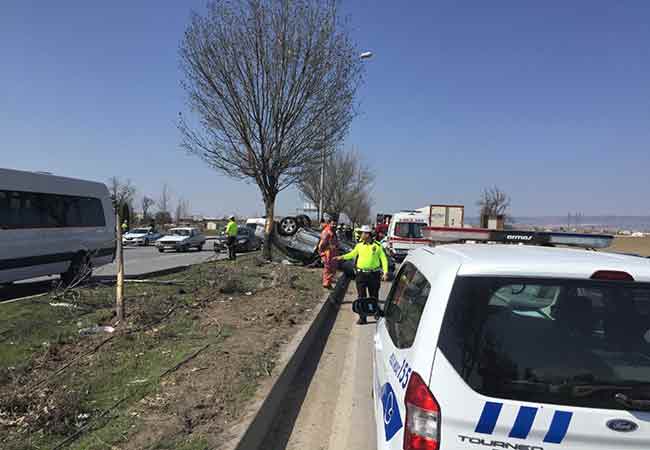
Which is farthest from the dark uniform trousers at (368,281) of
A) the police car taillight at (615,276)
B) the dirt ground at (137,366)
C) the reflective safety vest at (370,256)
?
the police car taillight at (615,276)

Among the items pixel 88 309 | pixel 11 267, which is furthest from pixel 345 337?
pixel 11 267

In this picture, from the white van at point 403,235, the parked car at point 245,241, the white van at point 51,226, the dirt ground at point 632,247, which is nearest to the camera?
the white van at point 51,226

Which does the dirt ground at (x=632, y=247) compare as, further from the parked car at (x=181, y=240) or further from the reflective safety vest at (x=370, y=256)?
the parked car at (x=181, y=240)

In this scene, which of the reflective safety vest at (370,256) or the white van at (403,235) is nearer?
the reflective safety vest at (370,256)

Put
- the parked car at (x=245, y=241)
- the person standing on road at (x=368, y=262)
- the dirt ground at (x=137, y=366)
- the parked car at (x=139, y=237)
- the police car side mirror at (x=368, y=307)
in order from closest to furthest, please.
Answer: the dirt ground at (x=137, y=366), the police car side mirror at (x=368, y=307), the person standing on road at (x=368, y=262), the parked car at (x=245, y=241), the parked car at (x=139, y=237)

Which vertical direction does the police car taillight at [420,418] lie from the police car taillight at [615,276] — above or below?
below

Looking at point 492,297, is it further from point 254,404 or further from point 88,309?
point 88,309

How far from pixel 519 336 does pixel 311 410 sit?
299 centimetres

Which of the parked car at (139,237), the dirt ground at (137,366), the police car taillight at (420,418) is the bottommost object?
the parked car at (139,237)

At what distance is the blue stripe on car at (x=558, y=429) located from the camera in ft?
5.86

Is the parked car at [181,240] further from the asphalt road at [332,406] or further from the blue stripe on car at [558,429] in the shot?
the blue stripe on car at [558,429]

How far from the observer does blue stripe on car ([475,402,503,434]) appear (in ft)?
5.99

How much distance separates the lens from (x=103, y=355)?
17.2ft

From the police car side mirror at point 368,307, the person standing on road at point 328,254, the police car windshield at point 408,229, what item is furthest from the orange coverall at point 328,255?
the police car side mirror at point 368,307
